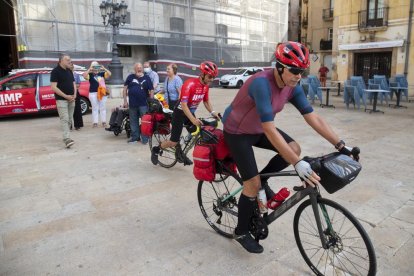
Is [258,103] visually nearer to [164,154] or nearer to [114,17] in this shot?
[164,154]

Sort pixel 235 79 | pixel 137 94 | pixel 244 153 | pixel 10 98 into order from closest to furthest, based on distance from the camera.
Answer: pixel 244 153 < pixel 137 94 < pixel 10 98 < pixel 235 79

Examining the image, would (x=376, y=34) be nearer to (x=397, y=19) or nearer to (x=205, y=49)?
(x=397, y=19)

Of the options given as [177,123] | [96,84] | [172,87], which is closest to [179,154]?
[177,123]

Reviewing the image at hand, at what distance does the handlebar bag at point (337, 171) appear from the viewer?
2215mm

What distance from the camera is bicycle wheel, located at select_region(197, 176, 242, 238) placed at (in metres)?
3.39

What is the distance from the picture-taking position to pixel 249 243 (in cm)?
295

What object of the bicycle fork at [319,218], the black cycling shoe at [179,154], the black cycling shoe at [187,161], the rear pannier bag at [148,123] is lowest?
the black cycling shoe at [187,161]

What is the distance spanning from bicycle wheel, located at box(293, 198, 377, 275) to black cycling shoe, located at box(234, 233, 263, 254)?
33 cm

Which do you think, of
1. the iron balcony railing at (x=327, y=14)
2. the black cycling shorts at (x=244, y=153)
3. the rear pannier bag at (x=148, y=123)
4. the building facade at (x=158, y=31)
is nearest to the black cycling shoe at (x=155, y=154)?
the rear pannier bag at (x=148, y=123)

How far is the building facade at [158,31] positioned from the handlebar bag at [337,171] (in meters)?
18.5

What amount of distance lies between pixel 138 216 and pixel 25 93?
26.6ft

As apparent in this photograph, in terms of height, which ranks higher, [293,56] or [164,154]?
[293,56]

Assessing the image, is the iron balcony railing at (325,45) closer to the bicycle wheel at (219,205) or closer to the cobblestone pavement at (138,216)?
the cobblestone pavement at (138,216)

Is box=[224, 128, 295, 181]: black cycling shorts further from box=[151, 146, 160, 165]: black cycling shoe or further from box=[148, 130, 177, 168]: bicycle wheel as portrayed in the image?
box=[151, 146, 160, 165]: black cycling shoe
